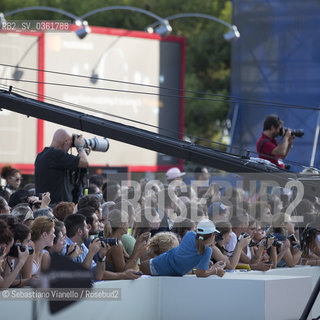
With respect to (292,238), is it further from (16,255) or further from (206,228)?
(16,255)

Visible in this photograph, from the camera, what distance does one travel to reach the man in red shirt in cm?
1071

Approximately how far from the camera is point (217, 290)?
325 inches

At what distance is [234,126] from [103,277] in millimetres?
14665

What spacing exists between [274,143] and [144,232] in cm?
301

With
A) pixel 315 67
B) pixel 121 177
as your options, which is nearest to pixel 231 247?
pixel 121 177

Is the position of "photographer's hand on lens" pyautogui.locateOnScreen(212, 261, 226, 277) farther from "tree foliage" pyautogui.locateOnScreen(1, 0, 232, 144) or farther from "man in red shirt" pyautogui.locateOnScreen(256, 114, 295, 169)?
"tree foliage" pyautogui.locateOnScreen(1, 0, 232, 144)

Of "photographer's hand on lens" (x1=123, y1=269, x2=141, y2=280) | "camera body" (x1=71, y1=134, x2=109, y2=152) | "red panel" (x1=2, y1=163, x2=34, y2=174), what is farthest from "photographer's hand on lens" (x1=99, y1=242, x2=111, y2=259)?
"red panel" (x1=2, y1=163, x2=34, y2=174)

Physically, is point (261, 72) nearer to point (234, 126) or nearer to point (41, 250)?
point (234, 126)

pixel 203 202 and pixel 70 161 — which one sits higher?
pixel 70 161

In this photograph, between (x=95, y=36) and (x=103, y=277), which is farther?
(x=95, y=36)

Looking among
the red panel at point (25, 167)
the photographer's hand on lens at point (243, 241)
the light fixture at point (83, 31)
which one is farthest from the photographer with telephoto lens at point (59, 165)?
the light fixture at point (83, 31)

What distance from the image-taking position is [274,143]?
36.3 ft

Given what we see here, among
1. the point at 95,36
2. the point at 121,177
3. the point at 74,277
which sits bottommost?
the point at 121,177

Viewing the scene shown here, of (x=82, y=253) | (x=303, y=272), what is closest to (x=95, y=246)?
(x=82, y=253)
